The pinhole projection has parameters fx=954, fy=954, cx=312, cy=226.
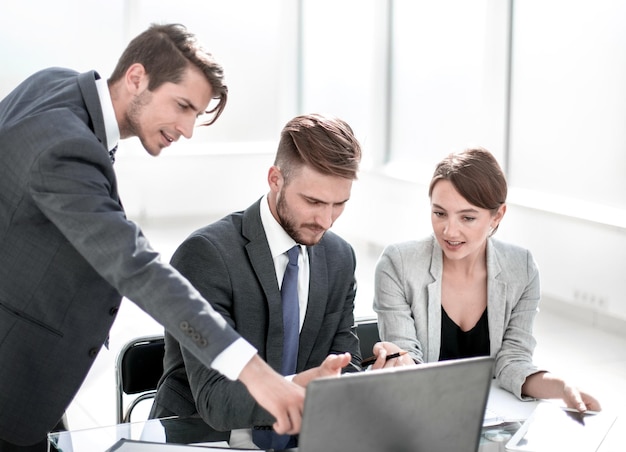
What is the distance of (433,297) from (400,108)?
551 centimetres

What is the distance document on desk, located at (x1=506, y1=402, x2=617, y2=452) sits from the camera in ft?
6.66

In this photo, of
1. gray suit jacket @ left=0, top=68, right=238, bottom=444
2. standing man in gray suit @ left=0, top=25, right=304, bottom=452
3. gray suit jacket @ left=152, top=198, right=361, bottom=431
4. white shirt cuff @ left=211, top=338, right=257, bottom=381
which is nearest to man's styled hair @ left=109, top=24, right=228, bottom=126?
standing man in gray suit @ left=0, top=25, right=304, bottom=452

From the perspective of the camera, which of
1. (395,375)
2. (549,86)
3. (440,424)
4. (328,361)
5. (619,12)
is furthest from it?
(549,86)

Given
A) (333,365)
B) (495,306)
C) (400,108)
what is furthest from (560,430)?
(400,108)

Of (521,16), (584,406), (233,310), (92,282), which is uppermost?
(521,16)

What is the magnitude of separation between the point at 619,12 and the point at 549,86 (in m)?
0.74

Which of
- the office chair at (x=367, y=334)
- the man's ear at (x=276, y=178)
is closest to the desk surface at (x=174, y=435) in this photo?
the man's ear at (x=276, y=178)

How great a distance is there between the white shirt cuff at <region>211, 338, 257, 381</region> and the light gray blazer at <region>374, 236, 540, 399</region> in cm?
99

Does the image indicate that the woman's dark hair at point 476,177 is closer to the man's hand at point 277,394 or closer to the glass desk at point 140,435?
the glass desk at point 140,435

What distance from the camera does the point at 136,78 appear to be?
2059mm

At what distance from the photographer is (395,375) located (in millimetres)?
1558

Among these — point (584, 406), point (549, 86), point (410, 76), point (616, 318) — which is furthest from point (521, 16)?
point (584, 406)

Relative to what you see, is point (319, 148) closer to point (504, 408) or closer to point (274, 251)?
point (274, 251)

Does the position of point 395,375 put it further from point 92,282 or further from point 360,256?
point 360,256
